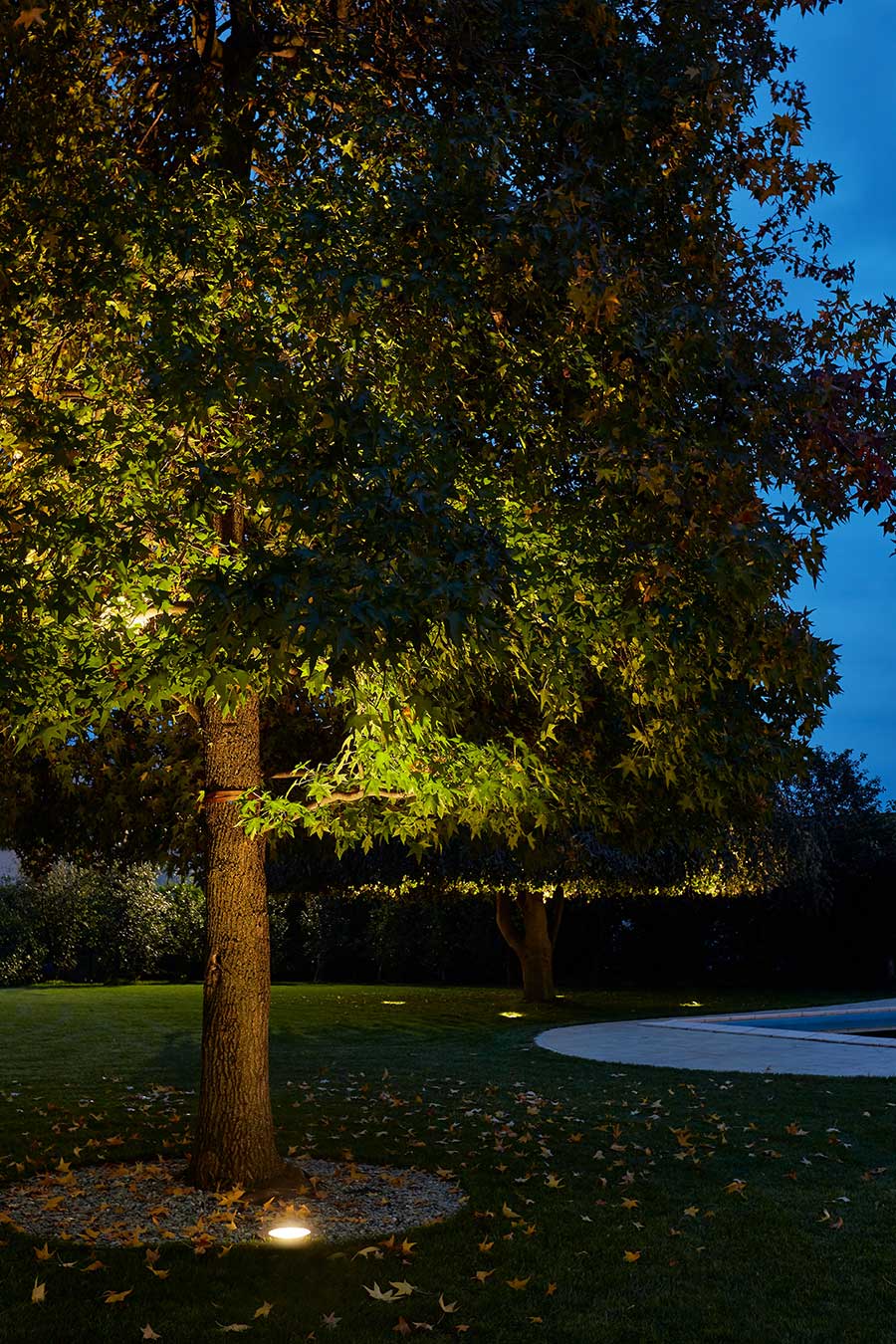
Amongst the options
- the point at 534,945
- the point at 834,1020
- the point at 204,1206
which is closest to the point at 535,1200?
the point at 204,1206

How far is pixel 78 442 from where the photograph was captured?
214 inches

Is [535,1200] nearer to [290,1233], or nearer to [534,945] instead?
[290,1233]

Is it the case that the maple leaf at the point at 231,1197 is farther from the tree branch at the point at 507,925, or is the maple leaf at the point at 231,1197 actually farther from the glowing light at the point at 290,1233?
the tree branch at the point at 507,925

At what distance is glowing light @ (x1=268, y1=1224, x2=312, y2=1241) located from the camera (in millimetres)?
6086

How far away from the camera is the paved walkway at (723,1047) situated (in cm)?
1302

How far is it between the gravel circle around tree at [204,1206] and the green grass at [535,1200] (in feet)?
0.73

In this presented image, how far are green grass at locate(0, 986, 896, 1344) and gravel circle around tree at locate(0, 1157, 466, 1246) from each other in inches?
8.8

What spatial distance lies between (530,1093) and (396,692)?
256 inches

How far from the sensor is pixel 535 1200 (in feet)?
22.9

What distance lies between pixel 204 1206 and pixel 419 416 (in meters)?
4.56

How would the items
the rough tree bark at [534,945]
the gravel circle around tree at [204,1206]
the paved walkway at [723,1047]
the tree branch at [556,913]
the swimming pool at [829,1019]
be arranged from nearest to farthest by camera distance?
the gravel circle around tree at [204,1206], the paved walkway at [723,1047], the swimming pool at [829,1019], the rough tree bark at [534,945], the tree branch at [556,913]

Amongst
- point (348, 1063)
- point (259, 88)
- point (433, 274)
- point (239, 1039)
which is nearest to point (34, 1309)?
point (239, 1039)

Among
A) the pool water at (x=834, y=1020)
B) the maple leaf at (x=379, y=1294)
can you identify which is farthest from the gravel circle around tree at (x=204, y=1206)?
the pool water at (x=834, y=1020)

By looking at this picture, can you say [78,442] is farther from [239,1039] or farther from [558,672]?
[239,1039]
